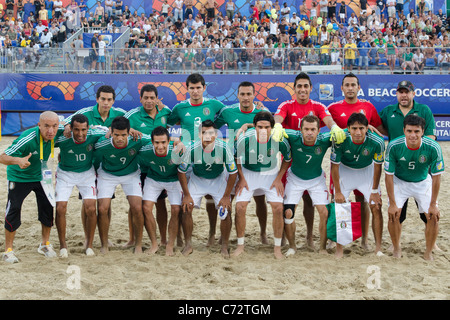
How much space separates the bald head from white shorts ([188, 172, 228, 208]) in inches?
71.7

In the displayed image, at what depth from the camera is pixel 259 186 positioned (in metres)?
6.88

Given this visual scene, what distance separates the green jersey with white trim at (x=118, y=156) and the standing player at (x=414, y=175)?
3061 mm

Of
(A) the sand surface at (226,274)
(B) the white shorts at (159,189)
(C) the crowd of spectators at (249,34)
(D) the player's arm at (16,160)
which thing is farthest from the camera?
(C) the crowd of spectators at (249,34)

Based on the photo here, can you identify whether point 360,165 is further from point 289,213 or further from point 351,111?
point 289,213

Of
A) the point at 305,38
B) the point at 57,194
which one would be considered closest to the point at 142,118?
the point at 57,194

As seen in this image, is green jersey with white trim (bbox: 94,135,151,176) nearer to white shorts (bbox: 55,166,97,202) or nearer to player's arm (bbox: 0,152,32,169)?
white shorts (bbox: 55,166,97,202)

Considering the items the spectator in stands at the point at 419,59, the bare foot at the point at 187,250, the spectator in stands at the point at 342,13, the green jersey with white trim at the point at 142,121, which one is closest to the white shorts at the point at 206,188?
the bare foot at the point at 187,250

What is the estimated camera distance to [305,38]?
19.8m

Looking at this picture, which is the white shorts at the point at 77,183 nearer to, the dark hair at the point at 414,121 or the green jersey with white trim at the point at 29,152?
the green jersey with white trim at the point at 29,152

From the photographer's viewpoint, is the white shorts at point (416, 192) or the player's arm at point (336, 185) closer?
the white shorts at point (416, 192)

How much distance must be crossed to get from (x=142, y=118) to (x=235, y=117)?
124 centimetres

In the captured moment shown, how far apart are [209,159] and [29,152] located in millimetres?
2142

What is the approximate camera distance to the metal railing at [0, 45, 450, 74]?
1664 centimetres

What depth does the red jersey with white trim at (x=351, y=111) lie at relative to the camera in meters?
7.13
